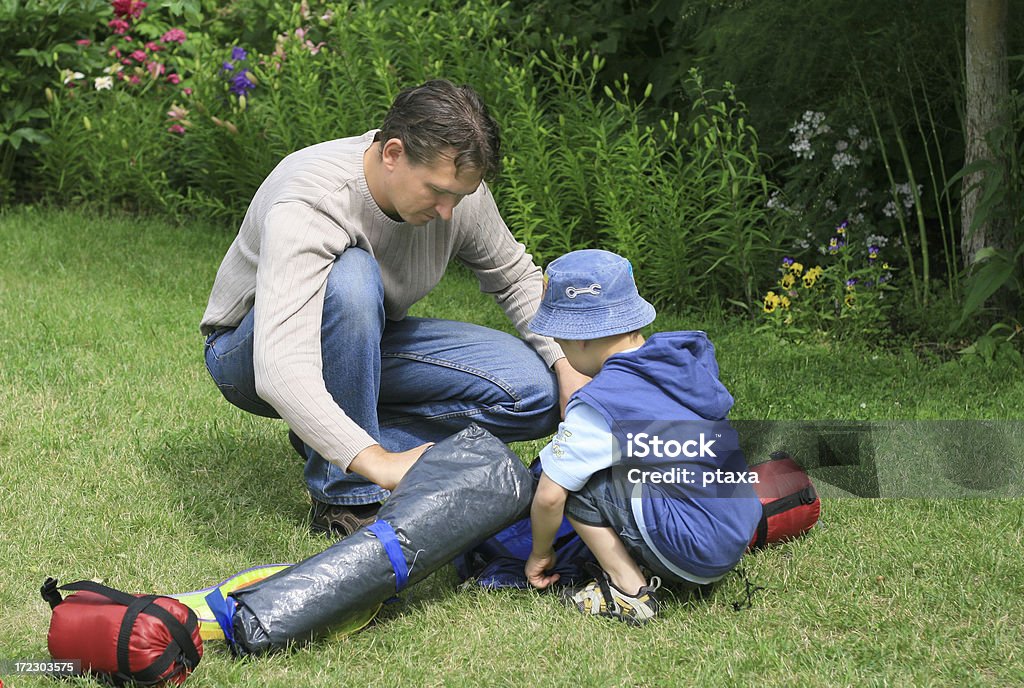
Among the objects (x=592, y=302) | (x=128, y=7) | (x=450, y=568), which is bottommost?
(x=450, y=568)

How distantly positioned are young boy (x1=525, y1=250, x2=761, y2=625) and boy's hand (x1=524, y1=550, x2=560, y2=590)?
0.18 feet

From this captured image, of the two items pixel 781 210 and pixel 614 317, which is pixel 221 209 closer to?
pixel 781 210

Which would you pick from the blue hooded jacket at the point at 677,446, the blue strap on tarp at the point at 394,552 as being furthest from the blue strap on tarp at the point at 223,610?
the blue hooded jacket at the point at 677,446

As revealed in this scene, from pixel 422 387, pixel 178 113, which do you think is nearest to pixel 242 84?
pixel 178 113

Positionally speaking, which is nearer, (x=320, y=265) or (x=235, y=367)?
(x=320, y=265)

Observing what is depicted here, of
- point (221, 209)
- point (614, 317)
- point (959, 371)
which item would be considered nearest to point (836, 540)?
point (614, 317)

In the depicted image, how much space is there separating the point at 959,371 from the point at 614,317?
2.25 metres

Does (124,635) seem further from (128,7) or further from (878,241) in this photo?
(128,7)

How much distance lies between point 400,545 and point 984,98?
3209 millimetres

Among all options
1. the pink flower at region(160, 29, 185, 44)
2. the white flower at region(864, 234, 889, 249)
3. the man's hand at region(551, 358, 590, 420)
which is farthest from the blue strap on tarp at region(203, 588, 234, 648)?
the pink flower at region(160, 29, 185, 44)

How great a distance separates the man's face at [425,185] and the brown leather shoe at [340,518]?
2.57 feet

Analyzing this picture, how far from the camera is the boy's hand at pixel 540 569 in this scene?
9.58 feet

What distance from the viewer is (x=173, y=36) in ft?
23.5

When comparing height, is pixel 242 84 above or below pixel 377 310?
below
